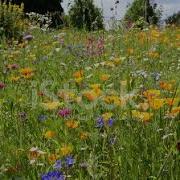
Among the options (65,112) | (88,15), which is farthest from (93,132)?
(88,15)

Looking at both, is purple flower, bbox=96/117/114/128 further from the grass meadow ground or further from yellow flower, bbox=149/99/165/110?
yellow flower, bbox=149/99/165/110

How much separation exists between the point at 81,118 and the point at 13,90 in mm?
1095

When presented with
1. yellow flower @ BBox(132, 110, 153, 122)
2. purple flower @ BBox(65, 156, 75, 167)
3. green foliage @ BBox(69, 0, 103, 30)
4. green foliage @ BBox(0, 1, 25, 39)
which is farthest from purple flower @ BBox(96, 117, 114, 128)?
green foliage @ BBox(0, 1, 25, 39)

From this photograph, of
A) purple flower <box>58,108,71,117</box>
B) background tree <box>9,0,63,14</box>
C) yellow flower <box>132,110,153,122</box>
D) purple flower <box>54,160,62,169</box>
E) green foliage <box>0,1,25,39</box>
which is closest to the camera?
purple flower <box>54,160,62,169</box>

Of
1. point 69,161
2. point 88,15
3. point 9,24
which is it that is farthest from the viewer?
point 88,15

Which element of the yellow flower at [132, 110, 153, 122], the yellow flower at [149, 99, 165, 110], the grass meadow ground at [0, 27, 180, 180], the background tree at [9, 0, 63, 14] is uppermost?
the yellow flower at [149, 99, 165, 110]


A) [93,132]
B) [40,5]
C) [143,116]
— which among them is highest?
[143,116]

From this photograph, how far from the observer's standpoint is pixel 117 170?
6.69 ft

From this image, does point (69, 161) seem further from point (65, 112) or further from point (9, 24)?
point (9, 24)

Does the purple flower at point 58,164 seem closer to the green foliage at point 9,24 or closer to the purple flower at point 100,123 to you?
the purple flower at point 100,123

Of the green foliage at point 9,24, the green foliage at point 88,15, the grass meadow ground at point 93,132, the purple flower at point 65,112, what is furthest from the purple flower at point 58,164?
the green foliage at point 9,24

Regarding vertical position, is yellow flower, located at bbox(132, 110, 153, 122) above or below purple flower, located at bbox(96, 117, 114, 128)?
above

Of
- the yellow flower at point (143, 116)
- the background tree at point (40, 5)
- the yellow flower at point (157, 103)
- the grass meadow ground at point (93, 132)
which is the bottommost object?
the background tree at point (40, 5)

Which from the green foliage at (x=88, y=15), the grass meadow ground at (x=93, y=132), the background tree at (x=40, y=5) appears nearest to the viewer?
the grass meadow ground at (x=93, y=132)
